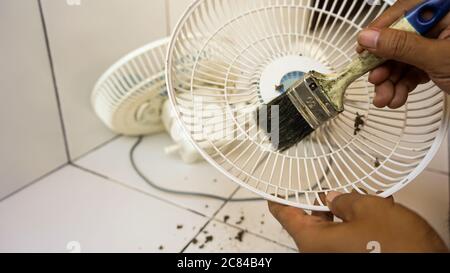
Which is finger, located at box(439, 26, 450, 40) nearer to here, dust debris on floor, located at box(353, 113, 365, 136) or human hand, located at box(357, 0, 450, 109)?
human hand, located at box(357, 0, 450, 109)

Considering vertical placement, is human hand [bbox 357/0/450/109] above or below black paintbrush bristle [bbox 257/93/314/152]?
above

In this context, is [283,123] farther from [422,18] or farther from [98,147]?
[98,147]

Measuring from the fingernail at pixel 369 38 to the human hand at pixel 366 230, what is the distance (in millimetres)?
163

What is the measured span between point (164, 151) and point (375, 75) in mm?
485

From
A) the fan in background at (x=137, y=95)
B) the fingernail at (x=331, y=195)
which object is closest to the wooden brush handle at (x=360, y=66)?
the fingernail at (x=331, y=195)

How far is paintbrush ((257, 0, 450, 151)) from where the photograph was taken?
43 cm

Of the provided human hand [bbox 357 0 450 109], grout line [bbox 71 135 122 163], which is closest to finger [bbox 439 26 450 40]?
human hand [bbox 357 0 450 109]

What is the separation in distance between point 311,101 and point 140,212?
0.36 m

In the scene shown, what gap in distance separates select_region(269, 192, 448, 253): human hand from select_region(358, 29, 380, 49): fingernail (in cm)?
16

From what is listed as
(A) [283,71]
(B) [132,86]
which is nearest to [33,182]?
(B) [132,86]

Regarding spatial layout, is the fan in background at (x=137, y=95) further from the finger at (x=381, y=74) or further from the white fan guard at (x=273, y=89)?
the finger at (x=381, y=74)
